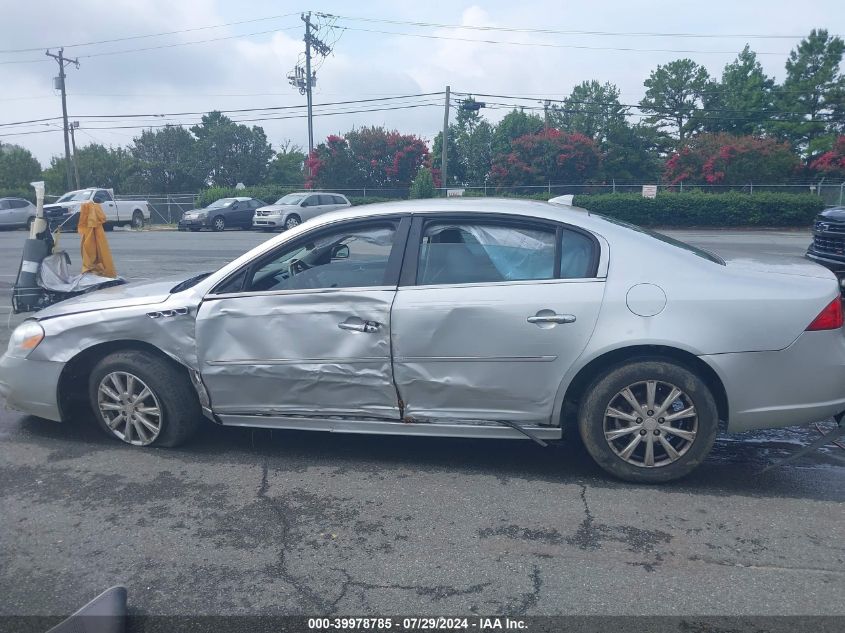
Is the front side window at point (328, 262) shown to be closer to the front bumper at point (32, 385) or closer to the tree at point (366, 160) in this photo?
the front bumper at point (32, 385)

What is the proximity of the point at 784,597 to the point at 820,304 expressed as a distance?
1677 mm

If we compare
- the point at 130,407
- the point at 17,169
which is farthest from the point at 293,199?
the point at 17,169

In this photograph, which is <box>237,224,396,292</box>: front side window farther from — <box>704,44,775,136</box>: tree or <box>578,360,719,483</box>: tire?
<box>704,44,775,136</box>: tree

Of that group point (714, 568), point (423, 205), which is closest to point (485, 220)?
point (423, 205)

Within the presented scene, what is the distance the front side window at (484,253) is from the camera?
4320mm

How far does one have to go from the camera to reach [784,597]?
10.3 ft

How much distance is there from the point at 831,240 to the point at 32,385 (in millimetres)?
9598

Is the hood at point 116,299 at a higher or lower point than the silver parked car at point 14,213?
higher

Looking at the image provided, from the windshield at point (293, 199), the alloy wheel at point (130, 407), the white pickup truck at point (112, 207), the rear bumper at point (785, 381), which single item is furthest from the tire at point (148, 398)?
the white pickup truck at point (112, 207)

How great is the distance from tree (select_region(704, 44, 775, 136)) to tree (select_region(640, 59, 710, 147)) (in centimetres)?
112

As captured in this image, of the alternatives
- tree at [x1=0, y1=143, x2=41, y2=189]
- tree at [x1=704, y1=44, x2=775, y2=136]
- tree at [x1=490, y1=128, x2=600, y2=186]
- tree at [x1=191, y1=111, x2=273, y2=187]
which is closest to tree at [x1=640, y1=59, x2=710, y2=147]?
tree at [x1=704, y1=44, x2=775, y2=136]

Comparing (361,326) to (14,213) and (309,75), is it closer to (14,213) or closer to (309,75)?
(14,213)

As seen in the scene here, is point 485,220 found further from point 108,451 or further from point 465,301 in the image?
point 108,451

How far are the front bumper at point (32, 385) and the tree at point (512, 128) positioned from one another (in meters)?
48.3
